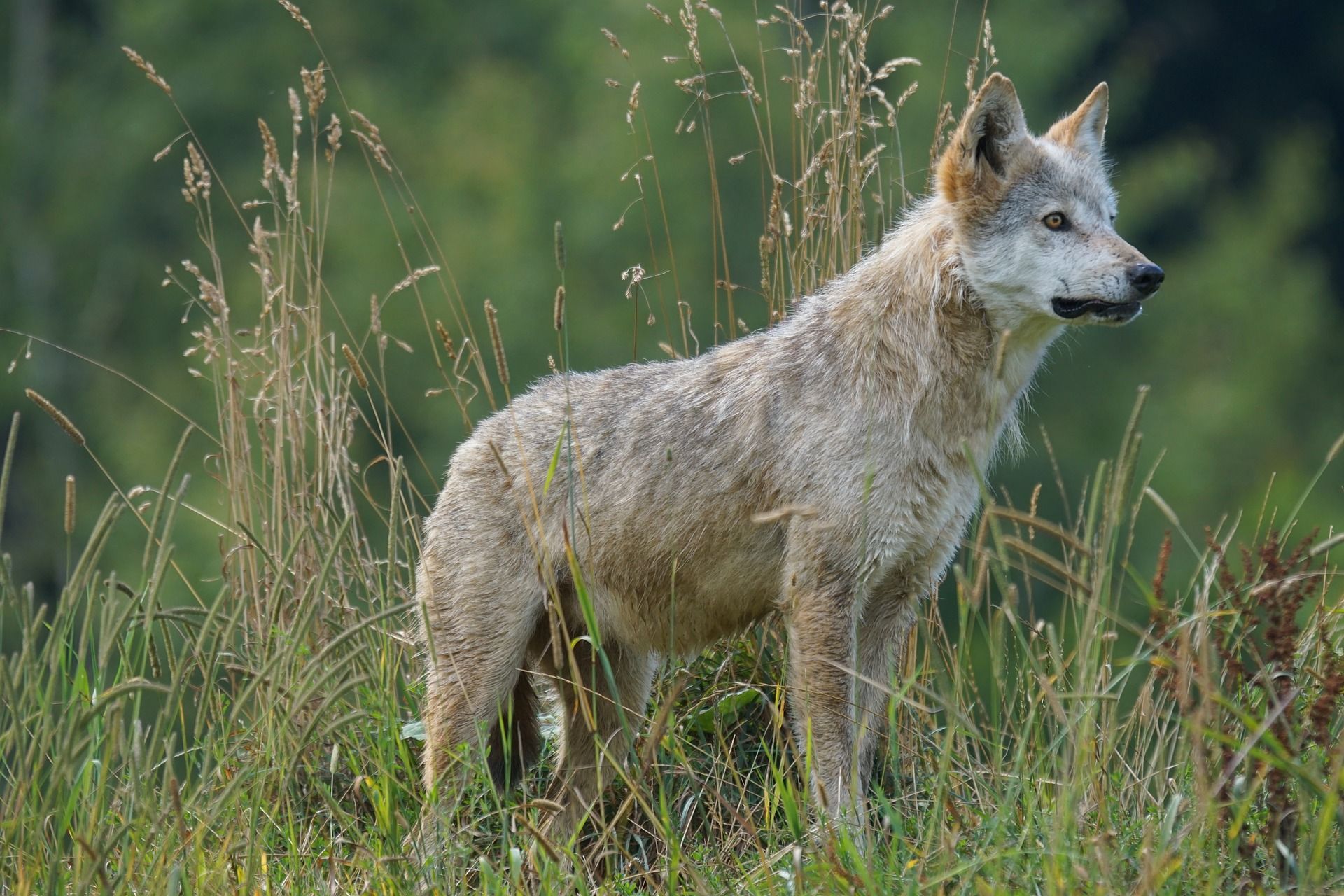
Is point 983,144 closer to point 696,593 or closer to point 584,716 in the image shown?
point 696,593

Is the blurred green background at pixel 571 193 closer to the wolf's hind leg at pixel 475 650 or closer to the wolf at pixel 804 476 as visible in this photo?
the wolf at pixel 804 476

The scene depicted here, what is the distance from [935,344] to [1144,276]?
0.65 m

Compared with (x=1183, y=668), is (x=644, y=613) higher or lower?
lower

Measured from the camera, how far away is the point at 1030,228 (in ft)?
15.4

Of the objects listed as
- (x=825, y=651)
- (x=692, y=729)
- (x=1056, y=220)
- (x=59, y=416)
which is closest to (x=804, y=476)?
(x=825, y=651)

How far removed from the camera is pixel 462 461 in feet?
16.6

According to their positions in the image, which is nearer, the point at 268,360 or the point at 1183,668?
the point at 1183,668

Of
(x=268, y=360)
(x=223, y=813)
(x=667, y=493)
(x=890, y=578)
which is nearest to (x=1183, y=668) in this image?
(x=890, y=578)

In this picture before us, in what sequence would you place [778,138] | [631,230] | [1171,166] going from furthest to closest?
[1171,166], [631,230], [778,138]

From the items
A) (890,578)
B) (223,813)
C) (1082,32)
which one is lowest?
(223,813)

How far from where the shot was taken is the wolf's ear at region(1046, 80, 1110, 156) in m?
5.14

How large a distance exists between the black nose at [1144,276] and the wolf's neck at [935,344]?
1.20ft

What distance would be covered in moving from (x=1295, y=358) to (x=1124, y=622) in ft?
67.0

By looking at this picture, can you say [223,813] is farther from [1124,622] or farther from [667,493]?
[1124,622]
